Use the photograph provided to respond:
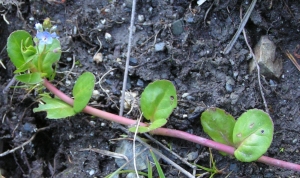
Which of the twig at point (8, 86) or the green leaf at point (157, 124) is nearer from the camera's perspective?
the green leaf at point (157, 124)

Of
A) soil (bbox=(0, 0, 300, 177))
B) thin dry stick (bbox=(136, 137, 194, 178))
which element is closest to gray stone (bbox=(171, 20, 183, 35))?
soil (bbox=(0, 0, 300, 177))

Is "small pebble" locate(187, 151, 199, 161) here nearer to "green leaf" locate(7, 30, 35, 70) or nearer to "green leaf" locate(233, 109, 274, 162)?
"green leaf" locate(233, 109, 274, 162)

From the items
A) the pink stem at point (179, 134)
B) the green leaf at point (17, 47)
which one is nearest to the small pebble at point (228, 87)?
the pink stem at point (179, 134)

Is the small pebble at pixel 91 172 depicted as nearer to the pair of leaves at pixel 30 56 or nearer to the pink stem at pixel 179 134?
the pink stem at pixel 179 134

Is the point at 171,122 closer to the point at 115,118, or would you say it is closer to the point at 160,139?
the point at 160,139

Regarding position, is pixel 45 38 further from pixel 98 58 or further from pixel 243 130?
pixel 243 130

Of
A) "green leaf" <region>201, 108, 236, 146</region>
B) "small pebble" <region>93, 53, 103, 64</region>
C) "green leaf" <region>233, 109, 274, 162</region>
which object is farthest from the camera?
"small pebble" <region>93, 53, 103, 64</region>
